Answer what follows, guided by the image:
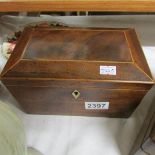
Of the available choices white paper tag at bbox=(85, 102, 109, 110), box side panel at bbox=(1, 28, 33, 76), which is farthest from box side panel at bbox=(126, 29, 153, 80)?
box side panel at bbox=(1, 28, 33, 76)

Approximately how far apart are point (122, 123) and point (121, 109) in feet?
0.15

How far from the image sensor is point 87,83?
585 millimetres

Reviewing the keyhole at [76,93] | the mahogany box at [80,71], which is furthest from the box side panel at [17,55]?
the keyhole at [76,93]

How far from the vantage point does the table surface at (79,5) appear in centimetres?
65

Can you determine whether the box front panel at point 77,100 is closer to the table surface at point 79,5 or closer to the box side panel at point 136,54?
the box side panel at point 136,54

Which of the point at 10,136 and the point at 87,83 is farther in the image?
the point at 87,83

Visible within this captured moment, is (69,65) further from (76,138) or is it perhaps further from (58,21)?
(58,21)

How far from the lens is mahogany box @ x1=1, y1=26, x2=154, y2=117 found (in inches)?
22.8

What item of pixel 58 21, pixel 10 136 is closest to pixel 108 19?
pixel 58 21

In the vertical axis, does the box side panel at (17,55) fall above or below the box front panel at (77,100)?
above

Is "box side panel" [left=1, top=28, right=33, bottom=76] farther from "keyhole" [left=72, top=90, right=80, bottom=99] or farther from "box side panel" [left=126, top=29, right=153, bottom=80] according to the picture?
"box side panel" [left=126, top=29, right=153, bottom=80]

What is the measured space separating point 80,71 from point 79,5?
18cm

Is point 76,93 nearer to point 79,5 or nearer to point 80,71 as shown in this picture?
point 80,71

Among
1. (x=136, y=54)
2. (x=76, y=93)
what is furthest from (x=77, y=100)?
(x=136, y=54)
